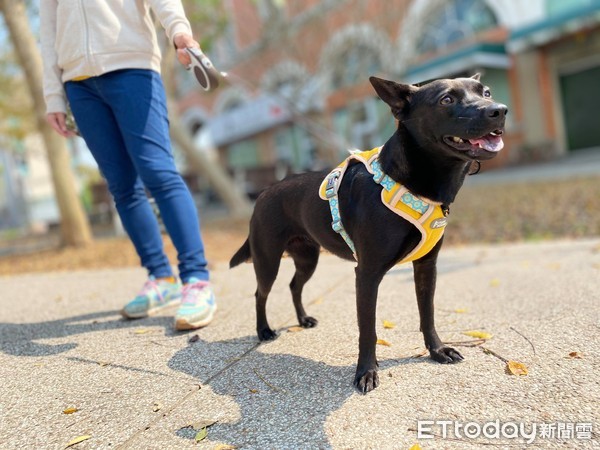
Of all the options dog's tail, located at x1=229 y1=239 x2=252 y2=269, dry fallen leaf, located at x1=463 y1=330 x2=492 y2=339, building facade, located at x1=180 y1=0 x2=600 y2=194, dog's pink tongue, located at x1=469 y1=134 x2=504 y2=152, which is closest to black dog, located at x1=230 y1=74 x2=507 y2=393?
dog's pink tongue, located at x1=469 y1=134 x2=504 y2=152

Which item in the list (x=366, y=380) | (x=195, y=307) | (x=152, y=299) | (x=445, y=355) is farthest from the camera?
(x=152, y=299)

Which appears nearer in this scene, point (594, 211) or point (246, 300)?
point (246, 300)

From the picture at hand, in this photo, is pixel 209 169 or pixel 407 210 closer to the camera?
pixel 407 210

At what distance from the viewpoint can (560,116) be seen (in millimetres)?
14695

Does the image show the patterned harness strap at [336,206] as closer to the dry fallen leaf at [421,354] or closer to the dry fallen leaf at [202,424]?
the dry fallen leaf at [421,354]

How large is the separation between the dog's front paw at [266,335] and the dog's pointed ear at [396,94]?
124 centimetres

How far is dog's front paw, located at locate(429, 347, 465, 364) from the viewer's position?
6.68ft

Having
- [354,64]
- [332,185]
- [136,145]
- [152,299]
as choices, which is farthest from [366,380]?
[354,64]

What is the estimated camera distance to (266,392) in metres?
1.89

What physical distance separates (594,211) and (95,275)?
221 inches

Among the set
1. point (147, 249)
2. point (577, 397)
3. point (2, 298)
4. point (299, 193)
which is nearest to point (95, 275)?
point (2, 298)

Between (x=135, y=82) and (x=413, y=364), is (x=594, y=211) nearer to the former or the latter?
(x=413, y=364)

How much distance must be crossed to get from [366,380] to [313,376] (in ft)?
0.82

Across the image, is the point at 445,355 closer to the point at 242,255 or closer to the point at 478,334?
the point at 478,334
